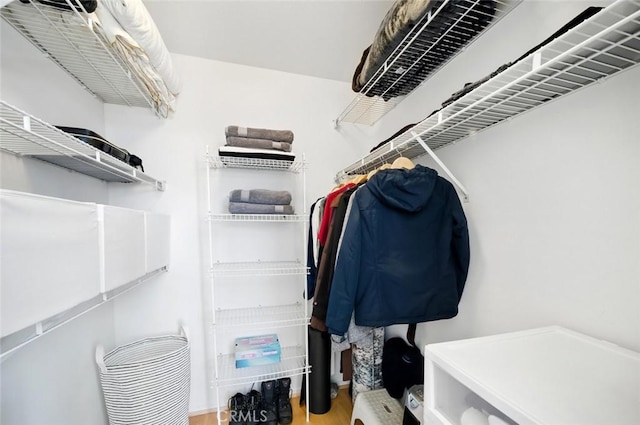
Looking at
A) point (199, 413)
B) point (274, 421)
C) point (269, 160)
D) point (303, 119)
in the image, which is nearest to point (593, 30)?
point (269, 160)

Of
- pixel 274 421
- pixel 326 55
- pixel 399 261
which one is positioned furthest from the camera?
pixel 326 55

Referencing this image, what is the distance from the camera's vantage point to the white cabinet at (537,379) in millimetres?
476

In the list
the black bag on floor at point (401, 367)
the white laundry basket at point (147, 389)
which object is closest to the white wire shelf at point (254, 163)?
the white laundry basket at point (147, 389)

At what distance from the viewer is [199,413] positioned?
5.73 ft

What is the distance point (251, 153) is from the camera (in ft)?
5.09

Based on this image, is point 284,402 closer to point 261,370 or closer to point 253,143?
point 261,370

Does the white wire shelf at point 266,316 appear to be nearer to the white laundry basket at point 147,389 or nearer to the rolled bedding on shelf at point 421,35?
the white laundry basket at point 147,389

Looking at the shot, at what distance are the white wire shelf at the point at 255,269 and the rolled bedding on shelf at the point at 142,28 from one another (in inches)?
46.5

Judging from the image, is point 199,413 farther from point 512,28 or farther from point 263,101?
point 512,28

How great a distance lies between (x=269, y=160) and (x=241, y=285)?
0.90 metres

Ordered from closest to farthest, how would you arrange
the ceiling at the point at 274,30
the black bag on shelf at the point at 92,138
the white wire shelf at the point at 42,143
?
the white wire shelf at the point at 42,143, the black bag on shelf at the point at 92,138, the ceiling at the point at 274,30

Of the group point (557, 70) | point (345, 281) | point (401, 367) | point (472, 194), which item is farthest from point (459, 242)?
point (401, 367)

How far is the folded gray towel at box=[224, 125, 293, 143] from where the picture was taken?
155cm

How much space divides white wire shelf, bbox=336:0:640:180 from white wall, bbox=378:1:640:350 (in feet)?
0.17
